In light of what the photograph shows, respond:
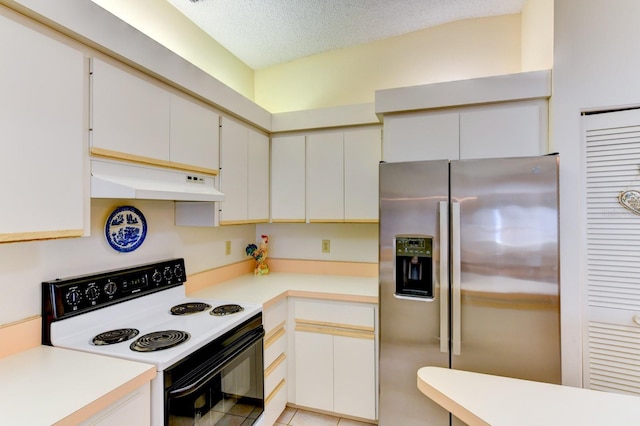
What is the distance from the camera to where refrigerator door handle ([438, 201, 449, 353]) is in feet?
5.34

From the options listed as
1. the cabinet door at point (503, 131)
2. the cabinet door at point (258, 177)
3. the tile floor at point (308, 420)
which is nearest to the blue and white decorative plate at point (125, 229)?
the cabinet door at point (258, 177)

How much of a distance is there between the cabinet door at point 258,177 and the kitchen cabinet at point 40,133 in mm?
1155

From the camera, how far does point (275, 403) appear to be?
6.59ft

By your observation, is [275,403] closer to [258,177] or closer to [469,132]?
[258,177]

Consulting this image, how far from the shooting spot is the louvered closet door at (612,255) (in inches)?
59.5

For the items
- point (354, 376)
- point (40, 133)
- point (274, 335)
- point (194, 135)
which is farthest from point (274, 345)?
point (40, 133)

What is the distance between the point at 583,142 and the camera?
1.61 metres

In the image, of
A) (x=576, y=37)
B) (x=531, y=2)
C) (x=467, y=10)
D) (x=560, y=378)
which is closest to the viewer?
(x=560, y=378)

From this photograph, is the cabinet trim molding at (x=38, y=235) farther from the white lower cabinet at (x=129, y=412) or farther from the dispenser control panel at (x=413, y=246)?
the dispenser control panel at (x=413, y=246)

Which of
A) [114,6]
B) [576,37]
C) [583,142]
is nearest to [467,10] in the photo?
[576,37]

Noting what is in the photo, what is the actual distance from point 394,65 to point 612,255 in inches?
76.3

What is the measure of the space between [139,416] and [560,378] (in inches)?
73.1

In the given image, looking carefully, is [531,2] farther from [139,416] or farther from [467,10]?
[139,416]

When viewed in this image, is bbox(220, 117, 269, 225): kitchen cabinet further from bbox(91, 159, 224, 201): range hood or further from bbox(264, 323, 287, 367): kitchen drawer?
bbox(264, 323, 287, 367): kitchen drawer
